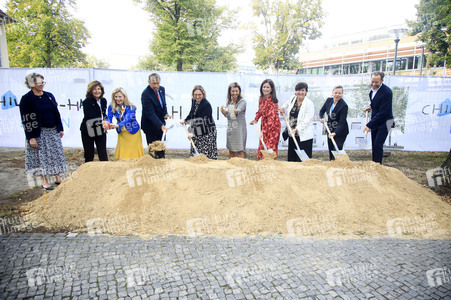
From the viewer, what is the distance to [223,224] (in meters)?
3.34

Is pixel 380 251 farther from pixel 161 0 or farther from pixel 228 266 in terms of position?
pixel 161 0

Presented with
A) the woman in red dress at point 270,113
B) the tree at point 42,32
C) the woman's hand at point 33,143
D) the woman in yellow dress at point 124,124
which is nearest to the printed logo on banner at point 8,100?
the woman's hand at point 33,143

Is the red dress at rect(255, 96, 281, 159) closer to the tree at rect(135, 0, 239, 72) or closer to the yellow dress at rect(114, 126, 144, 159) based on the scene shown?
the yellow dress at rect(114, 126, 144, 159)

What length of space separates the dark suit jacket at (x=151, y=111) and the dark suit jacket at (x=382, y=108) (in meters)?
4.00

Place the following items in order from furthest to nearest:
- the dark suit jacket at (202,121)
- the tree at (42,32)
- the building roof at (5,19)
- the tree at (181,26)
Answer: the tree at (181,26) → the tree at (42,32) → the building roof at (5,19) → the dark suit jacket at (202,121)

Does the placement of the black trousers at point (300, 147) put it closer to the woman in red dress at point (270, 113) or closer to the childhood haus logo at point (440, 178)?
the woman in red dress at point (270, 113)

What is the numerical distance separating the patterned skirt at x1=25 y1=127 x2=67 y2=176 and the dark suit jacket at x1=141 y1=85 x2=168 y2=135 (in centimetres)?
152

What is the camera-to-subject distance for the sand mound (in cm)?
331

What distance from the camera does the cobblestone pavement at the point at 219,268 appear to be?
7.16 ft

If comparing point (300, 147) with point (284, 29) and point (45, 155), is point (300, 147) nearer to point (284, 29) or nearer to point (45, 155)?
point (45, 155)

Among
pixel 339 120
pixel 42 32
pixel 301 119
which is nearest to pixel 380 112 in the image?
pixel 339 120

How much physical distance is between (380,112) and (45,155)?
6.04 meters

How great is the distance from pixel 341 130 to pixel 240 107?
1.96m

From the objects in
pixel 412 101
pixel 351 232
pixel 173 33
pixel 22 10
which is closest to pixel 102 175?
pixel 351 232
